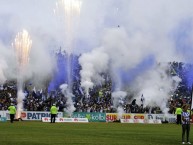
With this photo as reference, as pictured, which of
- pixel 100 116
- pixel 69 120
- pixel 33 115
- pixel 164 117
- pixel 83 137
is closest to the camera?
pixel 83 137

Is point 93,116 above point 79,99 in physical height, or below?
below

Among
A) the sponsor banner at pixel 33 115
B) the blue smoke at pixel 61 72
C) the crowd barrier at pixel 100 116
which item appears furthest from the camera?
the blue smoke at pixel 61 72

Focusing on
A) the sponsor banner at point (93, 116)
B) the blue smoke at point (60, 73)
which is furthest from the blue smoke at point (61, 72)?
the sponsor banner at point (93, 116)

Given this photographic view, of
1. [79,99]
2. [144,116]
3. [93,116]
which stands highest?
[79,99]

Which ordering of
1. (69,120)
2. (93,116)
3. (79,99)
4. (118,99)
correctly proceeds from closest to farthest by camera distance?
(69,120), (93,116), (79,99), (118,99)

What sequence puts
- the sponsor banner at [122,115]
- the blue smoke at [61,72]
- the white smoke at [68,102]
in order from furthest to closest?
the blue smoke at [61,72]
the white smoke at [68,102]
the sponsor banner at [122,115]

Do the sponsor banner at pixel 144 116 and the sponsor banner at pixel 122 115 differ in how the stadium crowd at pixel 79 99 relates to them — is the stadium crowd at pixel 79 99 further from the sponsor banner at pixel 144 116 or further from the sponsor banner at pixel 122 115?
the sponsor banner at pixel 122 115

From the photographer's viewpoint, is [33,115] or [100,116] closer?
[33,115]

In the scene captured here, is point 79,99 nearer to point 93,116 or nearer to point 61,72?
point 93,116

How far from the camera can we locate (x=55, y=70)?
94062 mm

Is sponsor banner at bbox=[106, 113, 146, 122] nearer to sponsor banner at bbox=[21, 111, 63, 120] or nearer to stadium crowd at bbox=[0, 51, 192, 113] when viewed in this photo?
stadium crowd at bbox=[0, 51, 192, 113]

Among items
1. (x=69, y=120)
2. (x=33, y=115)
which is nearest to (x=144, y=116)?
(x=69, y=120)

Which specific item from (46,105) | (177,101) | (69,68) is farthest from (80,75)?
(177,101)

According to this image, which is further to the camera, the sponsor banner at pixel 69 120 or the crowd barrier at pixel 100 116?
the crowd barrier at pixel 100 116
